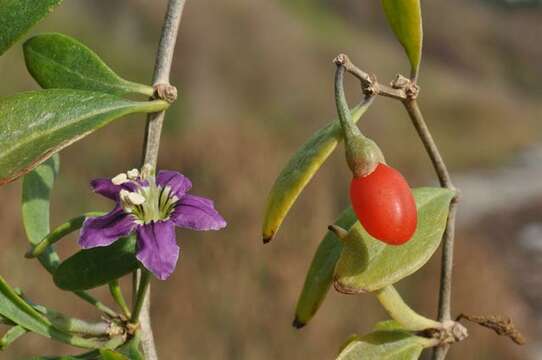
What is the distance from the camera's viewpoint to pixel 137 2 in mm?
10742

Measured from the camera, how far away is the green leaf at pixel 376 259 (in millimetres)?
827

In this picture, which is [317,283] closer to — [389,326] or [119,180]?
[389,326]

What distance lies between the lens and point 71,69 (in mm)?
915

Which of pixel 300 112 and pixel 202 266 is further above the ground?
pixel 300 112

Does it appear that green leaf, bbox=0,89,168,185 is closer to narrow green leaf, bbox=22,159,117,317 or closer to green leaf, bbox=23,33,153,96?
green leaf, bbox=23,33,153,96

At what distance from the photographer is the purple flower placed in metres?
0.81

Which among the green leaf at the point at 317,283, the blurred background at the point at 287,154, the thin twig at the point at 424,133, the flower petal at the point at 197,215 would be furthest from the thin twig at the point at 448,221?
the blurred background at the point at 287,154

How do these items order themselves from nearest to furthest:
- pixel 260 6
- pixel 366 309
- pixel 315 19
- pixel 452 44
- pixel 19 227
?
1. pixel 19 227
2. pixel 366 309
3. pixel 260 6
4. pixel 315 19
5. pixel 452 44

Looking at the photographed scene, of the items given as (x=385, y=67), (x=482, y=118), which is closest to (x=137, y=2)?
(x=385, y=67)

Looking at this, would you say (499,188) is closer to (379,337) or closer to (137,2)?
(137,2)

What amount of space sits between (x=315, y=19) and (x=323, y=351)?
10934 mm

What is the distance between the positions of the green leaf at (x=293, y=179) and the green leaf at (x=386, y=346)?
0.19 metres

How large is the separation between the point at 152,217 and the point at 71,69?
7.3 inches

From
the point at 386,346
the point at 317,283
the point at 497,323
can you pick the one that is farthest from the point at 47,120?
the point at 497,323
